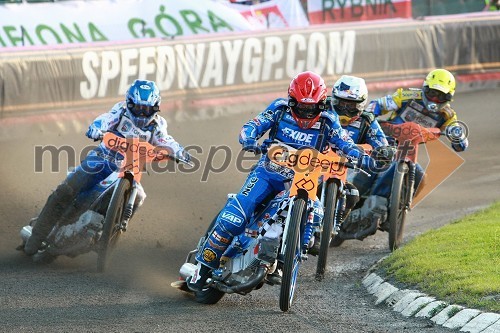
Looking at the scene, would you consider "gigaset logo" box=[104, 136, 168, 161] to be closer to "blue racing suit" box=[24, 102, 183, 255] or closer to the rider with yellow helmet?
"blue racing suit" box=[24, 102, 183, 255]

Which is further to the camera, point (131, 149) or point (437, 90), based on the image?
point (437, 90)

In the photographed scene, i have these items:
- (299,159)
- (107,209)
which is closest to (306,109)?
(299,159)

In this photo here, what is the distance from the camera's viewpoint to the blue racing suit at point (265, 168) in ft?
29.2

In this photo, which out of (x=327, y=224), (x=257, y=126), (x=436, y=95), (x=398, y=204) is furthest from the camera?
(x=436, y=95)

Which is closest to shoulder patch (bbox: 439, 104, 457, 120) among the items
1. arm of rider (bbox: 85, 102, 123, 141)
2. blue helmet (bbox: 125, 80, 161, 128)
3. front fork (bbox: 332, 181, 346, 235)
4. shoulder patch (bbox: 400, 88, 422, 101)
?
shoulder patch (bbox: 400, 88, 422, 101)

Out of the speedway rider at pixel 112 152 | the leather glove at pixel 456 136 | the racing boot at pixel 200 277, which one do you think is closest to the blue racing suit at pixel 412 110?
the leather glove at pixel 456 136

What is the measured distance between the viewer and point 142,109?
10633 mm

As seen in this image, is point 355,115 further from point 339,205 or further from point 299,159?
point 299,159

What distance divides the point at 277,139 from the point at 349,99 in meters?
2.05

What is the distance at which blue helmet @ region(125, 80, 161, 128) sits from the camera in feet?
34.6

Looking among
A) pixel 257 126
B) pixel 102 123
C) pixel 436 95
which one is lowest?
pixel 102 123

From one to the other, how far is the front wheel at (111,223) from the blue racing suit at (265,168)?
128 centimetres

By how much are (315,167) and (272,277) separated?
3.20ft

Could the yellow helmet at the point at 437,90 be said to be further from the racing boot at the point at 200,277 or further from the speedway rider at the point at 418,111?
the racing boot at the point at 200,277
